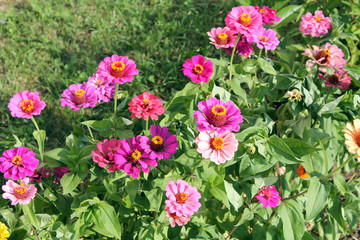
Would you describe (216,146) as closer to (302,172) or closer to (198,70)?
(198,70)

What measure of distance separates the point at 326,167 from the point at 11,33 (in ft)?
10.6

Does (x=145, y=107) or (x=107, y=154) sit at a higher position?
(x=145, y=107)

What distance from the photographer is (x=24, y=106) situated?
6.41 ft

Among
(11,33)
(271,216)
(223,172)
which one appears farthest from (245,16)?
(11,33)

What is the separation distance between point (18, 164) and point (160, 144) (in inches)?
29.5

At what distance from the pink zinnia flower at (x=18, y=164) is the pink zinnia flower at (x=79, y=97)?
15.3 inches

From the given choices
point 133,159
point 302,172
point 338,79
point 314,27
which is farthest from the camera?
point 314,27

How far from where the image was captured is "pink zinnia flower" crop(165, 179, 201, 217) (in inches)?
69.1

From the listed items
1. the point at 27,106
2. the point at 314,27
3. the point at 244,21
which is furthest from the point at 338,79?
the point at 27,106

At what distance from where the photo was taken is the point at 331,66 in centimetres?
243

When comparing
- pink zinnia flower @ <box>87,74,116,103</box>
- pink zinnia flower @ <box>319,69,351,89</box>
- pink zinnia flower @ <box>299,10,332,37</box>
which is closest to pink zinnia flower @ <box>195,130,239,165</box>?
pink zinnia flower @ <box>87,74,116,103</box>

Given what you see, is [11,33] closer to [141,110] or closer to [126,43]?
[126,43]

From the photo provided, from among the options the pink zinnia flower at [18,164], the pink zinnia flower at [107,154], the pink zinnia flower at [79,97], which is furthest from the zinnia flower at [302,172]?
the pink zinnia flower at [18,164]

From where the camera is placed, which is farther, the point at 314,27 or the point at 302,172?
the point at 314,27
